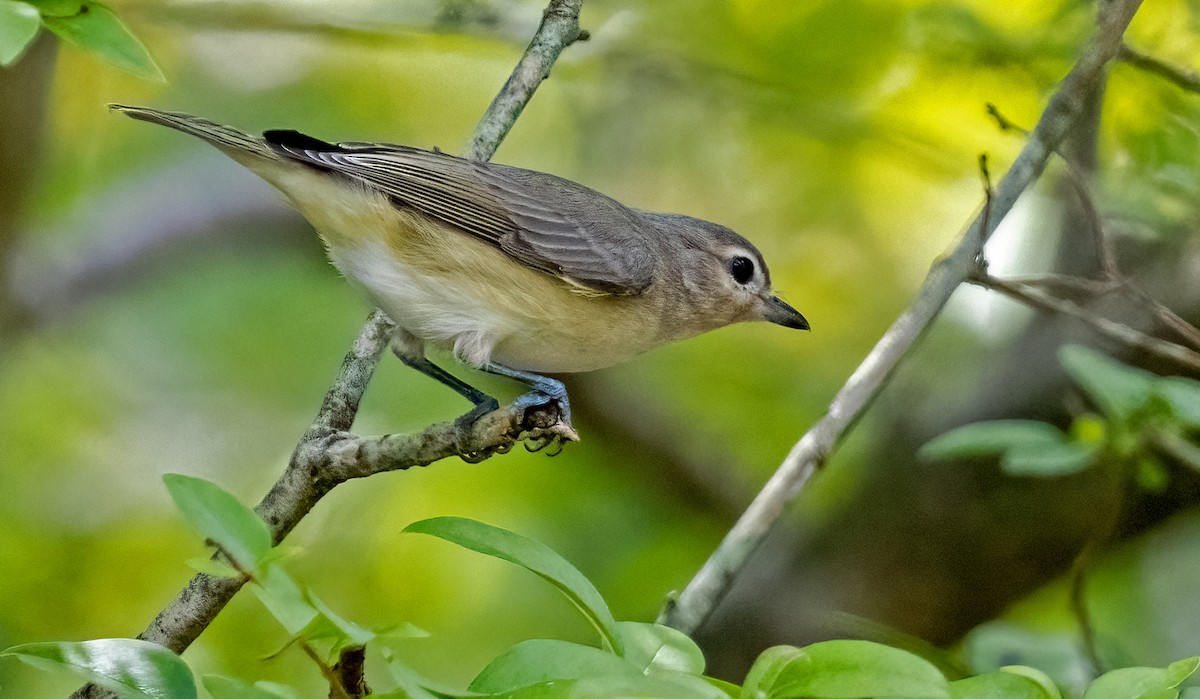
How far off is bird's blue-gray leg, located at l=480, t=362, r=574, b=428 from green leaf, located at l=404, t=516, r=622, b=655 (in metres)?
0.89

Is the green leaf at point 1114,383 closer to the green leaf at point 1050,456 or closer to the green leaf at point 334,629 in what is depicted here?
the green leaf at point 1050,456

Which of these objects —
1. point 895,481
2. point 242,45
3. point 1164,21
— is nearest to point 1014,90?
point 1164,21

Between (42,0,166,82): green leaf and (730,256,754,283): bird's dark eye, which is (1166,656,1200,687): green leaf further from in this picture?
(730,256,754,283): bird's dark eye

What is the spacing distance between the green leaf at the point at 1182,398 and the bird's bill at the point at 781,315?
4.75 ft

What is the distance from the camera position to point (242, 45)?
18.6 ft

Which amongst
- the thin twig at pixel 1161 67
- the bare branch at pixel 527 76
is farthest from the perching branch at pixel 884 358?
the bare branch at pixel 527 76

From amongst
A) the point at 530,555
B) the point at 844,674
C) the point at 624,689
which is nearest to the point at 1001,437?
the point at 844,674

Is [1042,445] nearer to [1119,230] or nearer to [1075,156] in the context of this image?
[1075,156]

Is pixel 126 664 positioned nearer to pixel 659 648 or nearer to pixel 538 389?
pixel 659 648

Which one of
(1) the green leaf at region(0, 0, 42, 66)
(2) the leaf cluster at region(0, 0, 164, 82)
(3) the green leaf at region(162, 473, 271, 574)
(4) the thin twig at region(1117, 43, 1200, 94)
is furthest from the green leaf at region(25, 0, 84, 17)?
(4) the thin twig at region(1117, 43, 1200, 94)

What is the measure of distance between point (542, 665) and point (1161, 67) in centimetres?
320

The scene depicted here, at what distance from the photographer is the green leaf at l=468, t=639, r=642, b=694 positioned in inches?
49.0

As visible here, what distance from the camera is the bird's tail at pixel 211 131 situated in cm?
246

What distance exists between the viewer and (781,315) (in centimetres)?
384
